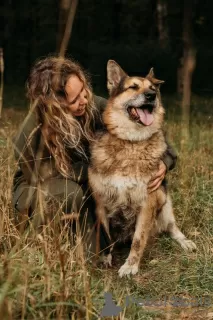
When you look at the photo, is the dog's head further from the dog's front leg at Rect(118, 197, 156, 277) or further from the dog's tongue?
the dog's front leg at Rect(118, 197, 156, 277)

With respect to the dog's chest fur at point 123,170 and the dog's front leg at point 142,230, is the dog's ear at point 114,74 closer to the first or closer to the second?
the dog's chest fur at point 123,170

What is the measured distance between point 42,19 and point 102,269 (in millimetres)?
20209

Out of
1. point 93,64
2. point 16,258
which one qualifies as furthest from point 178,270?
point 93,64

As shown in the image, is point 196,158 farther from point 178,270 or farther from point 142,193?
point 178,270

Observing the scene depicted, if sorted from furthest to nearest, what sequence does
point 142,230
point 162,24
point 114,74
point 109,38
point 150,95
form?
point 109,38
point 162,24
point 114,74
point 142,230
point 150,95

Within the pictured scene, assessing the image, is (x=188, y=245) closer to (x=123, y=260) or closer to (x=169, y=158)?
(x=123, y=260)

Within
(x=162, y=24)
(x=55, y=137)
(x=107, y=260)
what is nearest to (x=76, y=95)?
(x=55, y=137)

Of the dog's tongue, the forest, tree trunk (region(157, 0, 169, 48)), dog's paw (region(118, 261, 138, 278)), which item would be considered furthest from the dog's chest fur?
tree trunk (region(157, 0, 169, 48))

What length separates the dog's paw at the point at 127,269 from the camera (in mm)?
4121

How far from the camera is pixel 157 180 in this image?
14.5ft

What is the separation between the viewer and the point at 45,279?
2711 mm

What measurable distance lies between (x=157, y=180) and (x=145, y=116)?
468 millimetres

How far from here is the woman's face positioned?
417cm

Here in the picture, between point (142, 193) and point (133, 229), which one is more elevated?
point (142, 193)
